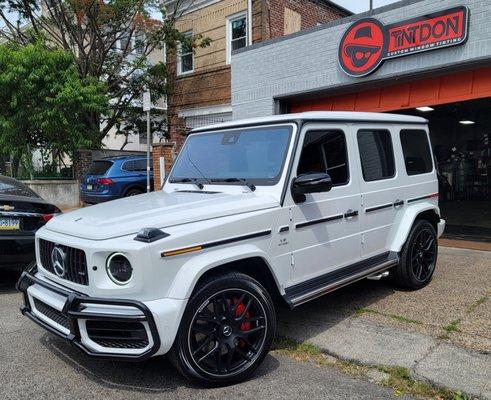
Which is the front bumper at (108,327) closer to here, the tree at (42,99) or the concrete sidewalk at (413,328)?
the concrete sidewalk at (413,328)

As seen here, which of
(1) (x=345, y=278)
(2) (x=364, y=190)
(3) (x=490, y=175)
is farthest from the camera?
(3) (x=490, y=175)

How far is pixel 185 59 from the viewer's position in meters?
17.9

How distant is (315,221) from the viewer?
4.19m

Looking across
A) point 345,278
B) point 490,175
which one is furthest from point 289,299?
point 490,175

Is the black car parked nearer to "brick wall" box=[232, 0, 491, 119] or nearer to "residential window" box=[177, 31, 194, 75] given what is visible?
"brick wall" box=[232, 0, 491, 119]

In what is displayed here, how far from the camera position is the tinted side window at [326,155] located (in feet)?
13.9

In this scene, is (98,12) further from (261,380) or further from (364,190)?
(261,380)

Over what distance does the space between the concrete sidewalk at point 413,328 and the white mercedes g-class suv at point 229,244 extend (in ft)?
1.51

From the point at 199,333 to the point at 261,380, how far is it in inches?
24.6

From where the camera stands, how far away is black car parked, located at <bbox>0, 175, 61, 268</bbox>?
570 cm

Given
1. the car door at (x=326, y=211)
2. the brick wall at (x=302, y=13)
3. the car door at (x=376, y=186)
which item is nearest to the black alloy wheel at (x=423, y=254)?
the car door at (x=376, y=186)

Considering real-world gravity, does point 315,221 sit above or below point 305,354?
above

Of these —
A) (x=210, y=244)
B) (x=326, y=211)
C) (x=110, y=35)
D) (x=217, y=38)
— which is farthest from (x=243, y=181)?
(x=110, y=35)

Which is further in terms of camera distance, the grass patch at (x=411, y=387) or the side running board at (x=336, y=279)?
the side running board at (x=336, y=279)
